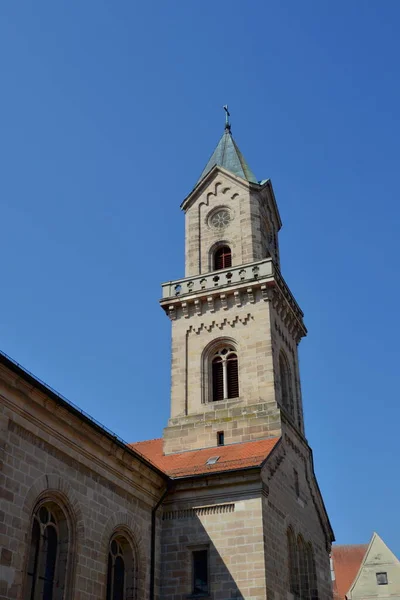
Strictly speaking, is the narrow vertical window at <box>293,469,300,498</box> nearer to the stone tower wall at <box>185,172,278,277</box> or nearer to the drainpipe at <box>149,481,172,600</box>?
the drainpipe at <box>149,481,172,600</box>

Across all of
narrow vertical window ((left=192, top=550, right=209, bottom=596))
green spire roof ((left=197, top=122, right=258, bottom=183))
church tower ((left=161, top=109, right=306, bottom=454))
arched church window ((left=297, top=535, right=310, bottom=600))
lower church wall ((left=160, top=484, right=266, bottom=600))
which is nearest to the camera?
lower church wall ((left=160, top=484, right=266, bottom=600))

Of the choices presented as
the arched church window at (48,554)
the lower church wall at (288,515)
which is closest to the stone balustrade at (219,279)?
the lower church wall at (288,515)

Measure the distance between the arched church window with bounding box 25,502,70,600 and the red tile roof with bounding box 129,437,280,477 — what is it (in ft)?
21.3

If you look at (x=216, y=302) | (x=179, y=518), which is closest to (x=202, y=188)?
(x=216, y=302)

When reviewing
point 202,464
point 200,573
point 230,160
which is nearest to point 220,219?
point 230,160

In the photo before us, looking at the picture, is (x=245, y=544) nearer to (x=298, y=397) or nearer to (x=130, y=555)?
(x=130, y=555)

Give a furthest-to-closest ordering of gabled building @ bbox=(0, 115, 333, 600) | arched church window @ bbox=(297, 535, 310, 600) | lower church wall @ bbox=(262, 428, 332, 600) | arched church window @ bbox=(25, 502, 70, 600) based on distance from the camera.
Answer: arched church window @ bbox=(297, 535, 310, 600)
lower church wall @ bbox=(262, 428, 332, 600)
gabled building @ bbox=(0, 115, 333, 600)
arched church window @ bbox=(25, 502, 70, 600)

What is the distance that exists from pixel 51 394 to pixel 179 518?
805 cm

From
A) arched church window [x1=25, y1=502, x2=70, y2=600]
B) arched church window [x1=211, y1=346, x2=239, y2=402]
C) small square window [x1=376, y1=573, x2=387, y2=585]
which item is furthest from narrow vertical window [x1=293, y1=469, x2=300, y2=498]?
small square window [x1=376, y1=573, x2=387, y2=585]

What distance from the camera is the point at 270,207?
1426 inches

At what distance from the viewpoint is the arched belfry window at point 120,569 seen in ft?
66.4

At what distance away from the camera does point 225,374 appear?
29.7m

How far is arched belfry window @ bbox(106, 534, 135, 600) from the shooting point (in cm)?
2023

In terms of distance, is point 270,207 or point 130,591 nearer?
point 130,591
